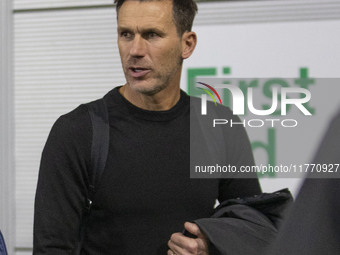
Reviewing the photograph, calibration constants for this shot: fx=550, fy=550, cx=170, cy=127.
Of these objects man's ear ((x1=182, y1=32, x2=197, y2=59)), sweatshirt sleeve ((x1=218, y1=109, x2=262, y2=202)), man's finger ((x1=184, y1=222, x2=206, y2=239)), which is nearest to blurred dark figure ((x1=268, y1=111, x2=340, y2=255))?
man's finger ((x1=184, y1=222, x2=206, y2=239))

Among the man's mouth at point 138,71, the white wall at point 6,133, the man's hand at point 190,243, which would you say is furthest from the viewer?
the white wall at point 6,133

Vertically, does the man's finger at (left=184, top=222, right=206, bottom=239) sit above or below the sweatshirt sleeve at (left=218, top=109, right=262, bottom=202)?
below

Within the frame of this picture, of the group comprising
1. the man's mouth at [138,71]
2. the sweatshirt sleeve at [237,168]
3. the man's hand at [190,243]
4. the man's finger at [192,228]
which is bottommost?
the man's hand at [190,243]

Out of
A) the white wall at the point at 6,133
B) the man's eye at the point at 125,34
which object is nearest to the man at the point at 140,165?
the man's eye at the point at 125,34

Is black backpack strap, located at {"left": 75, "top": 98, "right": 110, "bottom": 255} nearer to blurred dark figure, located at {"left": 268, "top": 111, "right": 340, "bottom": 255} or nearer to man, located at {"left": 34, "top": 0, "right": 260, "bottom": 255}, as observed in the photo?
man, located at {"left": 34, "top": 0, "right": 260, "bottom": 255}

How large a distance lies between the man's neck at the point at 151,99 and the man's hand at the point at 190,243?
38 centimetres

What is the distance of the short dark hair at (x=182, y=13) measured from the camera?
1.66 meters

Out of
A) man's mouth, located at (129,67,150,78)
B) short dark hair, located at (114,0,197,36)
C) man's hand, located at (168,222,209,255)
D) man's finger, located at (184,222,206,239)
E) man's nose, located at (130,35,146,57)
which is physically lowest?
man's hand, located at (168,222,209,255)

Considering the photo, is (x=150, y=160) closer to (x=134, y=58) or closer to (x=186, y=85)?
(x=134, y=58)

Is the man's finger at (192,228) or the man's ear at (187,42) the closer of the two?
the man's finger at (192,228)

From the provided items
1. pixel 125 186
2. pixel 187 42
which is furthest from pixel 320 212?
pixel 187 42

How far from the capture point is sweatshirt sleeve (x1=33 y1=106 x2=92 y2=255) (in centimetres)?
148

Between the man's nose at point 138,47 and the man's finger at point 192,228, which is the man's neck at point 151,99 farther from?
the man's finger at point 192,228

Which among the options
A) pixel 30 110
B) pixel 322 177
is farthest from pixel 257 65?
pixel 322 177
